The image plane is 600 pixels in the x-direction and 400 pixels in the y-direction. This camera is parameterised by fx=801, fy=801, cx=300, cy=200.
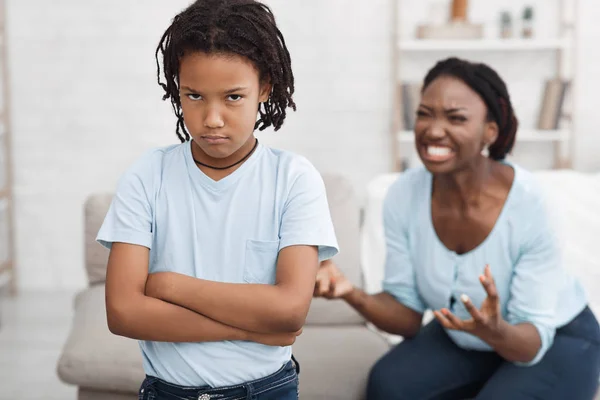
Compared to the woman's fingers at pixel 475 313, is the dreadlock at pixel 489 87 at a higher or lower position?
higher

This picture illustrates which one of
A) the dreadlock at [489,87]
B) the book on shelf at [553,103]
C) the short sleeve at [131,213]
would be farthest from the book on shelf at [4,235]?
the short sleeve at [131,213]

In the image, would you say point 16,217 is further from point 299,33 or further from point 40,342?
point 299,33

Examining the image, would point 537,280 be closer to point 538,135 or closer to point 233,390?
point 233,390

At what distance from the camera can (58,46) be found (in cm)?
427

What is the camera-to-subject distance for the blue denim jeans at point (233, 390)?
3.62 feet

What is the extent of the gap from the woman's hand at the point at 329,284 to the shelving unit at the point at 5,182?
3.01 meters

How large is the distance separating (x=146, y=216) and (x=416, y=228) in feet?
3.30

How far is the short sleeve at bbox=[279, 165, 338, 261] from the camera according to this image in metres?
1.12

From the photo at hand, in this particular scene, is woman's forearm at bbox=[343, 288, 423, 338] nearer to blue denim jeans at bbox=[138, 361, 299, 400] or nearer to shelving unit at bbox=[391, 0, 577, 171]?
blue denim jeans at bbox=[138, 361, 299, 400]

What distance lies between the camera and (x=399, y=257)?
201 centimetres

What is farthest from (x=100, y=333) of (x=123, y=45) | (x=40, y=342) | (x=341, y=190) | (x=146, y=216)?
(x=123, y=45)

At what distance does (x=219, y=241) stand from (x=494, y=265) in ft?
3.24

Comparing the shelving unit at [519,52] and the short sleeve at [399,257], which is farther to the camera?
the shelving unit at [519,52]

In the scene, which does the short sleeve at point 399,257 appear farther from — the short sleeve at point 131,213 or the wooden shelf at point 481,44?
the wooden shelf at point 481,44
